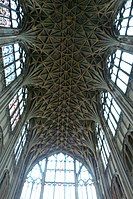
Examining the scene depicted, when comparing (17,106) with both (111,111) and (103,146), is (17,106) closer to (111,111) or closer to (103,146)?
(111,111)

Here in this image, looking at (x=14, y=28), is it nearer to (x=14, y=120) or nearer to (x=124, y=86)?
(x=14, y=120)

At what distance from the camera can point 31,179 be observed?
26594mm

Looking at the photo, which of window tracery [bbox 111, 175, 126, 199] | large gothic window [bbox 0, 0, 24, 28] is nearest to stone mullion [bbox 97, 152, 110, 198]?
window tracery [bbox 111, 175, 126, 199]

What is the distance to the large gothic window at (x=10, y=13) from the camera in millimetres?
16859

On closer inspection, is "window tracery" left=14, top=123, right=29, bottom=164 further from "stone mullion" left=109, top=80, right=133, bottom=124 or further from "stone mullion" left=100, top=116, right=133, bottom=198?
"stone mullion" left=109, top=80, right=133, bottom=124

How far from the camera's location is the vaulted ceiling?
771 inches

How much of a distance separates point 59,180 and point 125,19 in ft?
61.4

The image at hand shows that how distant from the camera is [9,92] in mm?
17375

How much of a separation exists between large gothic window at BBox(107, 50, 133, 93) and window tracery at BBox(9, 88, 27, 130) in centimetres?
863

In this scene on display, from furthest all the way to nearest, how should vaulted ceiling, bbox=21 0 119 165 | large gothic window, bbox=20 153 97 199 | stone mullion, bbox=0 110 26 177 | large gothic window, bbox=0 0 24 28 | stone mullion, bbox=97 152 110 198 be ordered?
1. large gothic window, bbox=20 153 97 199
2. stone mullion, bbox=97 152 110 198
3. vaulted ceiling, bbox=21 0 119 165
4. large gothic window, bbox=0 0 24 28
5. stone mullion, bbox=0 110 26 177

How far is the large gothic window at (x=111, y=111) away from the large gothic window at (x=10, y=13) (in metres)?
10.3

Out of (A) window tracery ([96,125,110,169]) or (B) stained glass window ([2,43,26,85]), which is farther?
(A) window tracery ([96,125,110,169])

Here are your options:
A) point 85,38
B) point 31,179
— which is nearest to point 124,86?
point 85,38

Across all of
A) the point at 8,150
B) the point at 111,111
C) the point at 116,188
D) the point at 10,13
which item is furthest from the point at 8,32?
the point at 116,188
